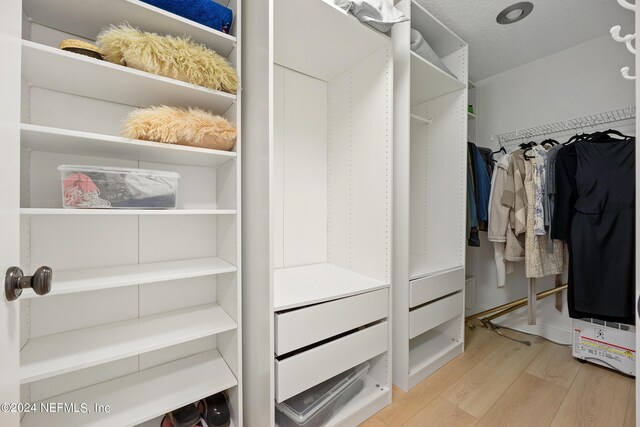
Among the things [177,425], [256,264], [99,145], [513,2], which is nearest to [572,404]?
[256,264]

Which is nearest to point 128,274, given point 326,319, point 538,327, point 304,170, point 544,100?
point 326,319

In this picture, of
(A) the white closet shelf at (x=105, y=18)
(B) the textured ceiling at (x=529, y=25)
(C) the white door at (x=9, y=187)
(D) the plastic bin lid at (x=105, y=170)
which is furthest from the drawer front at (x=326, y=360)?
(B) the textured ceiling at (x=529, y=25)

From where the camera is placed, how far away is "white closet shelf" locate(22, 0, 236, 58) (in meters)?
0.96

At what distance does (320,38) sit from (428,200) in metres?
1.36

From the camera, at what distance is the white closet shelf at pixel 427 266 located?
1647mm

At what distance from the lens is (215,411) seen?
1194 millimetres

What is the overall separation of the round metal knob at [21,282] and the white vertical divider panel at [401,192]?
4.67 feet

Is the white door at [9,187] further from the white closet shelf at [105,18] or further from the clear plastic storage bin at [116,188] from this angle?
the white closet shelf at [105,18]

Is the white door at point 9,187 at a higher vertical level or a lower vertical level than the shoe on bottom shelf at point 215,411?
higher

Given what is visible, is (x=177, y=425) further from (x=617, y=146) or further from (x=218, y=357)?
(x=617, y=146)

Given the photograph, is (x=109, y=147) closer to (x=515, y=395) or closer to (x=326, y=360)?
(x=326, y=360)

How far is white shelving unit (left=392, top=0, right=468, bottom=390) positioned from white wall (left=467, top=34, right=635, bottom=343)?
786 mm

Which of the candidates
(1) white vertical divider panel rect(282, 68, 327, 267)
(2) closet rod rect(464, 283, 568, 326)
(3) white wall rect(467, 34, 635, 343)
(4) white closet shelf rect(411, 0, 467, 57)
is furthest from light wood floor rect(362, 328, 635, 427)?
(4) white closet shelf rect(411, 0, 467, 57)

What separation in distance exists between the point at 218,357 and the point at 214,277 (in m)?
0.40
